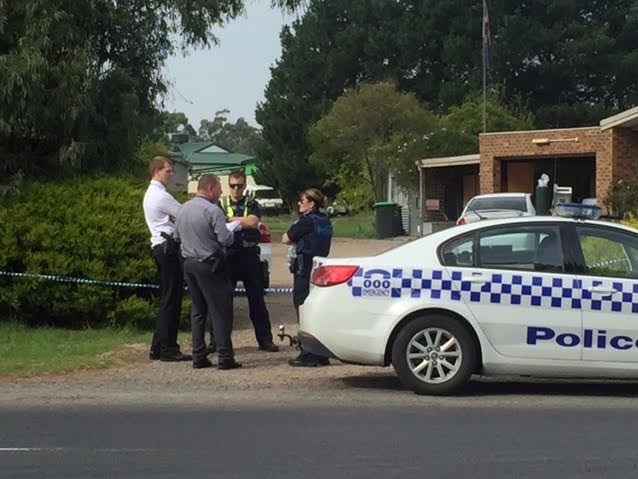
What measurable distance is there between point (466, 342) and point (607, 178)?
20.9 metres

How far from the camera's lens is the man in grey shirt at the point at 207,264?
9734 millimetres

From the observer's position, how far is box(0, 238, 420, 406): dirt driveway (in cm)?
863

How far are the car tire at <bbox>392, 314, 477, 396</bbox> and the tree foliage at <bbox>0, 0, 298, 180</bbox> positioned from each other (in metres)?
5.83

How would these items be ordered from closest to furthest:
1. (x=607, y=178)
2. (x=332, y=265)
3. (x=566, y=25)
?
1. (x=332, y=265)
2. (x=607, y=178)
3. (x=566, y=25)

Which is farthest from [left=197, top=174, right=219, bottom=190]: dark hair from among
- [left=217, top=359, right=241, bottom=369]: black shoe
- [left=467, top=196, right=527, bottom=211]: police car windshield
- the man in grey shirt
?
[left=467, top=196, right=527, bottom=211]: police car windshield

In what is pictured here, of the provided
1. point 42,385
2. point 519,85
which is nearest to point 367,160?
point 519,85

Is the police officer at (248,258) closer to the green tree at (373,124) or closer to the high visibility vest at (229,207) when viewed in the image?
the high visibility vest at (229,207)

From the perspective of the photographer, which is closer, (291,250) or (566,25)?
(291,250)

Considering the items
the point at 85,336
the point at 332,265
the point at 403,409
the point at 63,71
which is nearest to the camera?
the point at 403,409

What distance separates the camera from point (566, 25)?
53.9 meters

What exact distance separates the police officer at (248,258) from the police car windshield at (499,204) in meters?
13.3

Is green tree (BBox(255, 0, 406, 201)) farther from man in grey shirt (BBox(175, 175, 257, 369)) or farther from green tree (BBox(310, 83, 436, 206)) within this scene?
man in grey shirt (BBox(175, 175, 257, 369))

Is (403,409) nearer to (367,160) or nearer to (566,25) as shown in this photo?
(367,160)

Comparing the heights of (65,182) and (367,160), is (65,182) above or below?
below
